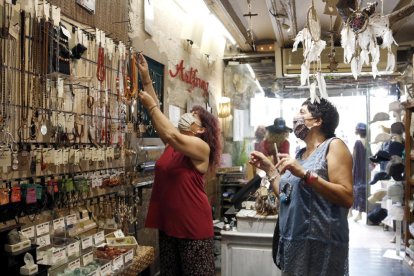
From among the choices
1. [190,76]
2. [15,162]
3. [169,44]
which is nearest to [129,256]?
[15,162]

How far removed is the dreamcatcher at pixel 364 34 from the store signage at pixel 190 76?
7.24ft

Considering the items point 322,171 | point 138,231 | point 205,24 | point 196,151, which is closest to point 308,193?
point 322,171

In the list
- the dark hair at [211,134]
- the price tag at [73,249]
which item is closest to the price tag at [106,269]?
the price tag at [73,249]

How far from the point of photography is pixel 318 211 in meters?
1.80

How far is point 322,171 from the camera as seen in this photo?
5.92 ft

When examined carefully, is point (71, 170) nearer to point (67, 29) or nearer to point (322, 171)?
point (67, 29)

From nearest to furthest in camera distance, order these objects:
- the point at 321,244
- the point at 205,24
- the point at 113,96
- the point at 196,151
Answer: the point at 321,244, the point at 196,151, the point at 113,96, the point at 205,24

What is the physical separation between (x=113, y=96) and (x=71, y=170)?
666mm

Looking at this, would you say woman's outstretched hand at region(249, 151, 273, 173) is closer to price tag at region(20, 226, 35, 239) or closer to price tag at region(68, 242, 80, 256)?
price tag at region(68, 242, 80, 256)

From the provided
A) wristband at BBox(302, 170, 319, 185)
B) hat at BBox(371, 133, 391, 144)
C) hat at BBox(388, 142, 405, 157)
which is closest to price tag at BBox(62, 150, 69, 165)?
wristband at BBox(302, 170, 319, 185)

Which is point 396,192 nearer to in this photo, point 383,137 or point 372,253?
point 372,253

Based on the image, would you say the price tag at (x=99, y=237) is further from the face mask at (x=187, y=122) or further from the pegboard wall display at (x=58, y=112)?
the face mask at (x=187, y=122)

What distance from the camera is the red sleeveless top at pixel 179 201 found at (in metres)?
2.14

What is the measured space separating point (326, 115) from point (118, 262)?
1.33 m
